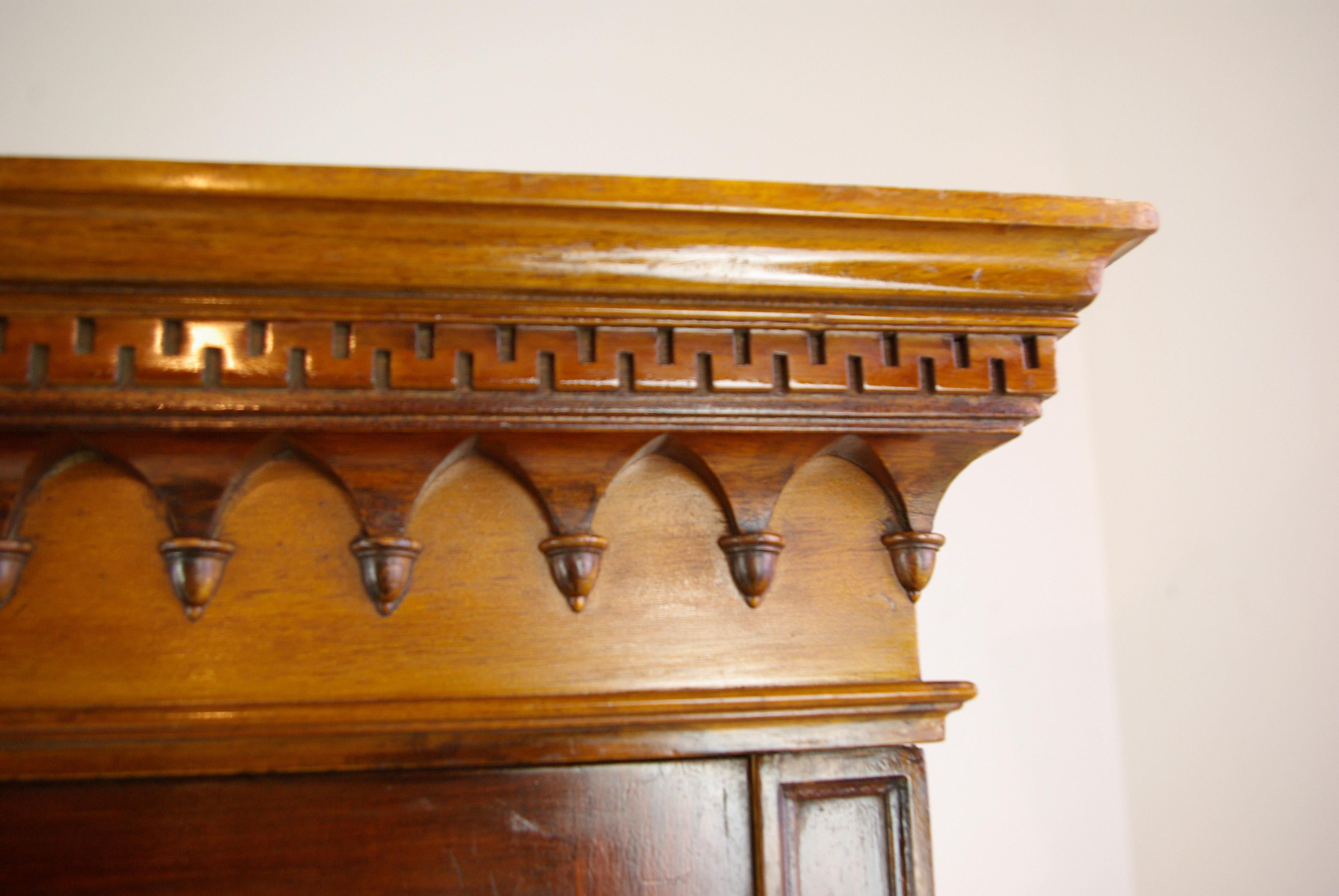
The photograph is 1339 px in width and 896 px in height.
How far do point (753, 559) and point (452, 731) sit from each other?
191 millimetres

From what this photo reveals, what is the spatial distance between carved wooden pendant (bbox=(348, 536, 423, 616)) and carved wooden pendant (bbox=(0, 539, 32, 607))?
0.17m

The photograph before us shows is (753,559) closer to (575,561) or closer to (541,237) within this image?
(575,561)

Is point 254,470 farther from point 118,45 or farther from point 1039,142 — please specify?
point 1039,142

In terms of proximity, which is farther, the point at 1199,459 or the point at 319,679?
the point at 1199,459

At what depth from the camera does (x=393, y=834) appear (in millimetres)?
452

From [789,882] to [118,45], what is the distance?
0.99 metres

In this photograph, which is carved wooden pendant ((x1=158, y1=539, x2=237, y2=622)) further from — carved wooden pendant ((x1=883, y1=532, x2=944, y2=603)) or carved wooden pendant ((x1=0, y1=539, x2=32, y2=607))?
carved wooden pendant ((x1=883, y1=532, x2=944, y2=603))

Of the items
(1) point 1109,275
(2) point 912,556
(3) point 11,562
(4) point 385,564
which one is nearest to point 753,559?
(2) point 912,556

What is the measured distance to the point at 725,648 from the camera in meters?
0.49

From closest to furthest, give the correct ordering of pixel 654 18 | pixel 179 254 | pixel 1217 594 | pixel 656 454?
1. pixel 179 254
2. pixel 656 454
3. pixel 1217 594
4. pixel 654 18

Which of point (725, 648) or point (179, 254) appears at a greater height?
point (179, 254)

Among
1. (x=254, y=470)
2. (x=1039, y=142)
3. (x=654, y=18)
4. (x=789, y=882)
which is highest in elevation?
(x=654, y=18)

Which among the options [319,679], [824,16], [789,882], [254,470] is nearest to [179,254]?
[254,470]

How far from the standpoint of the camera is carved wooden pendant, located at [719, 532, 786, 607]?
1.61 ft
